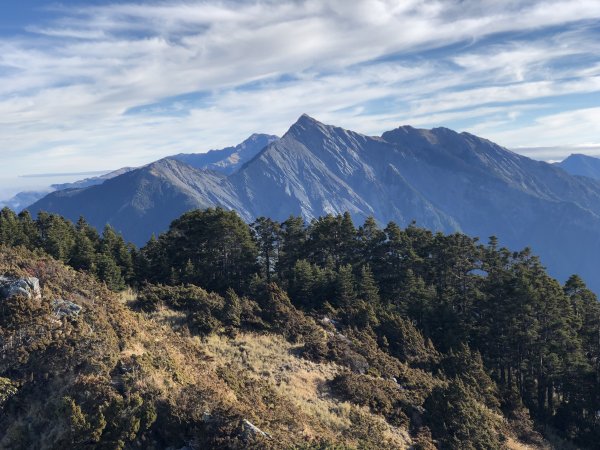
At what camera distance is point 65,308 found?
19984 millimetres

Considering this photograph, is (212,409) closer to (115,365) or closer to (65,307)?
(115,365)

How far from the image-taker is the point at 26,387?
1598 cm

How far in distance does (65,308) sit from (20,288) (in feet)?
7.01

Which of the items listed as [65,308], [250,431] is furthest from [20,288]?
[250,431]

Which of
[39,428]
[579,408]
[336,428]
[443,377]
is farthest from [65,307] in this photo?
[579,408]

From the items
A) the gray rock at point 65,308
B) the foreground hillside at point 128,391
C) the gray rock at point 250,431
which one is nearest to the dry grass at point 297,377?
the foreground hillside at point 128,391

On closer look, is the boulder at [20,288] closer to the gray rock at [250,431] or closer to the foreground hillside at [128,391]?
the foreground hillside at [128,391]

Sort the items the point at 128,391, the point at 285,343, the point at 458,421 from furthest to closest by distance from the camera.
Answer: the point at 285,343 → the point at 458,421 → the point at 128,391

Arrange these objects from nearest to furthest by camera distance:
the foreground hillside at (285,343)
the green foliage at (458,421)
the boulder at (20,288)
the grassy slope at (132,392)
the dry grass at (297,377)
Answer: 1. the grassy slope at (132,392)
2. the foreground hillside at (285,343)
3. the boulder at (20,288)
4. the dry grass at (297,377)
5. the green foliage at (458,421)

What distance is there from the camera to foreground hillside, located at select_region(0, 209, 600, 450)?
15414 mm

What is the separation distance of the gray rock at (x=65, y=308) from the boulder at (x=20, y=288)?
92 cm

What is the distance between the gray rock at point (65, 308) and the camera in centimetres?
1950

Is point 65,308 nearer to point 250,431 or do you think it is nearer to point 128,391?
point 128,391

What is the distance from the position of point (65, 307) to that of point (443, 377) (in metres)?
27.1
